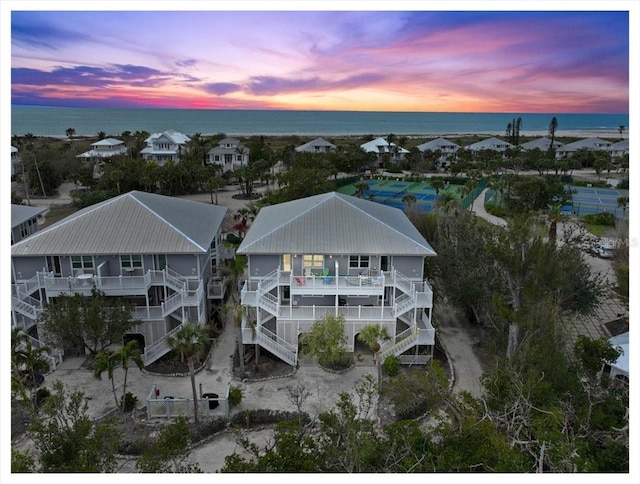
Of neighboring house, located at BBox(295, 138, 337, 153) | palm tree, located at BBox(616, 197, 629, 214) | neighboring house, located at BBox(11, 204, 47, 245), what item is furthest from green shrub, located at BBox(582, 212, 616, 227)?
neighboring house, located at BBox(295, 138, 337, 153)

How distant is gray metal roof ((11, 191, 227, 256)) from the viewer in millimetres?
23438

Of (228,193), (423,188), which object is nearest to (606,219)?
(423,188)

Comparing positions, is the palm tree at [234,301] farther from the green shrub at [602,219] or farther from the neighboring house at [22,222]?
the green shrub at [602,219]

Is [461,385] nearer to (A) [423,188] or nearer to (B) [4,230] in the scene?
(B) [4,230]

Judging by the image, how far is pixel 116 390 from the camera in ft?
68.8

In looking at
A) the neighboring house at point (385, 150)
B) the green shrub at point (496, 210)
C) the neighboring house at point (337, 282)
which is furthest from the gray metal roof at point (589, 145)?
the neighboring house at point (337, 282)

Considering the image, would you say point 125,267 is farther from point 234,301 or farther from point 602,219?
point 602,219

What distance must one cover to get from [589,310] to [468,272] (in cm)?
640

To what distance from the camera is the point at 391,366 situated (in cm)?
2170

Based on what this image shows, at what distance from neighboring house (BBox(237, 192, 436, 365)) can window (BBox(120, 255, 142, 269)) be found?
5299 millimetres

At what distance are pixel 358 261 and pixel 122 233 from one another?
12518mm

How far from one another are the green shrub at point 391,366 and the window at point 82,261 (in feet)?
51.8

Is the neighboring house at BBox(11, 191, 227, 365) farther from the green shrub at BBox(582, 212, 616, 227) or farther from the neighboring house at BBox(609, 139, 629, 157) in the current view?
the neighboring house at BBox(609, 139, 629, 157)

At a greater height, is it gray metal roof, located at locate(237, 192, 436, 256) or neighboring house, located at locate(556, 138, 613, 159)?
neighboring house, located at locate(556, 138, 613, 159)
